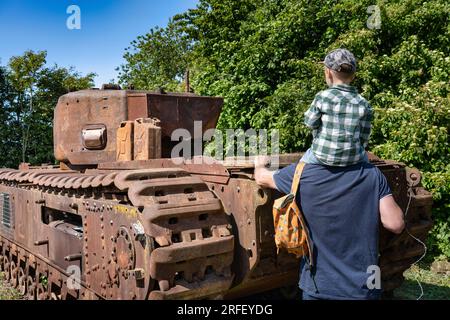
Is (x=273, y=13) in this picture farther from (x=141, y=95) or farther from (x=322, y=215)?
(x=322, y=215)

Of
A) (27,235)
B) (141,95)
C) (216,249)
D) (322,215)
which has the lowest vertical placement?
(27,235)

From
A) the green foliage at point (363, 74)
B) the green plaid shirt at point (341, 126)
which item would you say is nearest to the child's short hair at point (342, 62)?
the green plaid shirt at point (341, 126)

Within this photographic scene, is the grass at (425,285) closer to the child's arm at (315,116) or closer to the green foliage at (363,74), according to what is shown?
the green foliage at (363,74)

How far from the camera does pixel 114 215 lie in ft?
12.6

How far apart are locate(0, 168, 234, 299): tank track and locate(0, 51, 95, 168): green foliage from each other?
709 inches

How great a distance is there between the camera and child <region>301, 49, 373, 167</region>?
271 cm

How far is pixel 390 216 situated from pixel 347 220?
258 millimetres

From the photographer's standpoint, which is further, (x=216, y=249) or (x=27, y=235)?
(x=27, y=235)

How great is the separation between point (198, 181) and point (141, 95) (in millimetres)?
2186

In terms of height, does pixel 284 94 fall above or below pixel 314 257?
above

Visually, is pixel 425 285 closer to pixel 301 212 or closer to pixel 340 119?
pixel 301 212

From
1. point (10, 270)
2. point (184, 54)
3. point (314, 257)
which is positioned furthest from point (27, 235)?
point (184, 54)

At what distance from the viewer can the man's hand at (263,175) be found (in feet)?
10.1

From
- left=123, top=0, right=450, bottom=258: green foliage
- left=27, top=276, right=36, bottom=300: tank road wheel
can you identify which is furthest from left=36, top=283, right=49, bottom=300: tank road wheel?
left=123, top=0, right=450, bottom=258: green foliage
